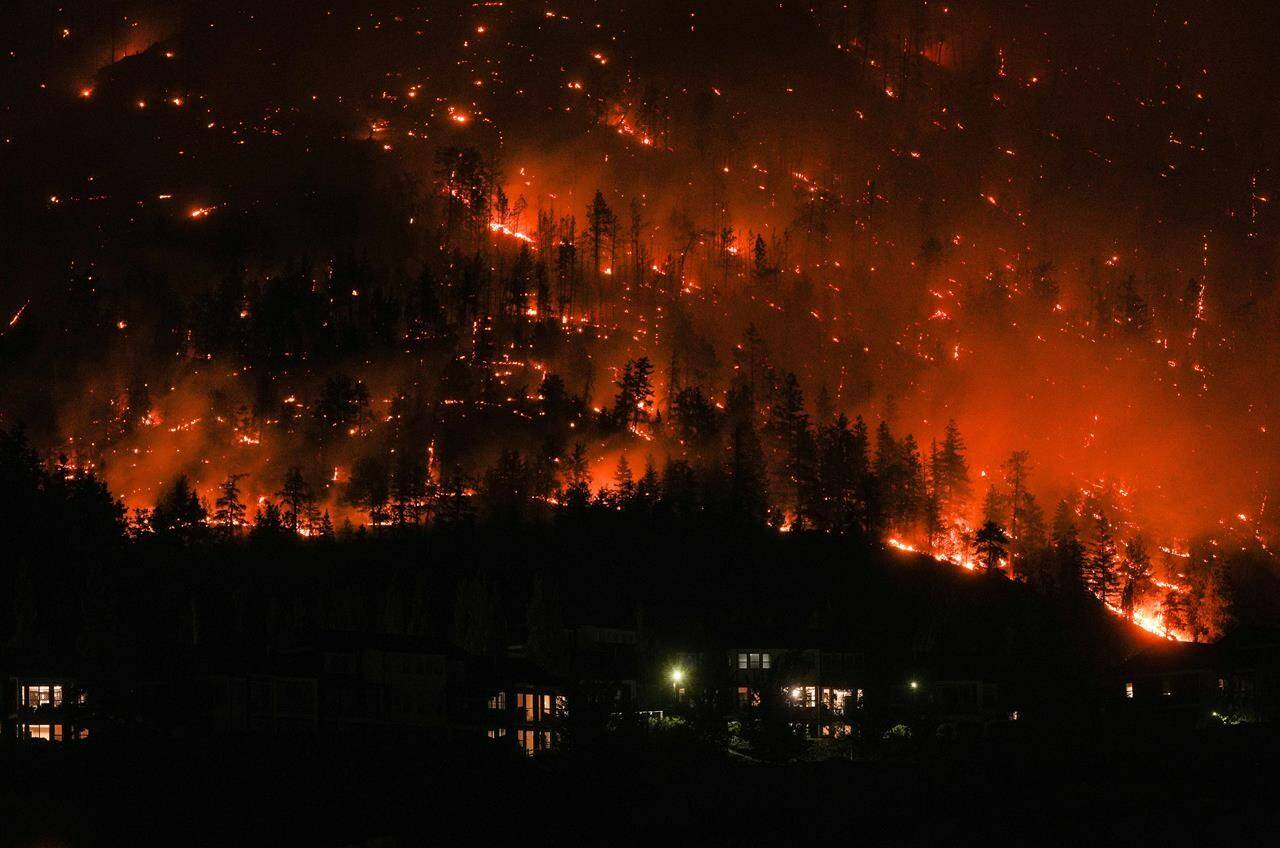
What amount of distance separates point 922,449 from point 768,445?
30342mm

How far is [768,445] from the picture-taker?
178125 millimetres

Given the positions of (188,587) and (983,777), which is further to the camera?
(188,587)

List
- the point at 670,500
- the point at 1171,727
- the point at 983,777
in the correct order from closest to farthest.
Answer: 1. the point at 983,777
2. the point at 1171,727
3. the point at 670,500

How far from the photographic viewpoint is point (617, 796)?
66438mm

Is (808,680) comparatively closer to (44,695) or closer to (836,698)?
(836,698)

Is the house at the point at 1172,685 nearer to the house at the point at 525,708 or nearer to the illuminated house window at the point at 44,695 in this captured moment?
the house at the point at 525,708

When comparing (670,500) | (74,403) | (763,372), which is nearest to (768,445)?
(763,372)

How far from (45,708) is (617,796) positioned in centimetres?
3158

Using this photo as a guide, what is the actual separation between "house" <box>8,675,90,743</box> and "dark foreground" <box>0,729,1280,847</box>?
24.8 feet

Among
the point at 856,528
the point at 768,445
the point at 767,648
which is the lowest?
the point at 767,648

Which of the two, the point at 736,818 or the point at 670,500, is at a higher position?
the point at 670,500

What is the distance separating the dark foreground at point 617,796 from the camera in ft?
197

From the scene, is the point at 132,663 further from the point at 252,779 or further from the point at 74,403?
the point at 74,403

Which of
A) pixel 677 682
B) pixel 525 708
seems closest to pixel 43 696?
pixel 525 708
